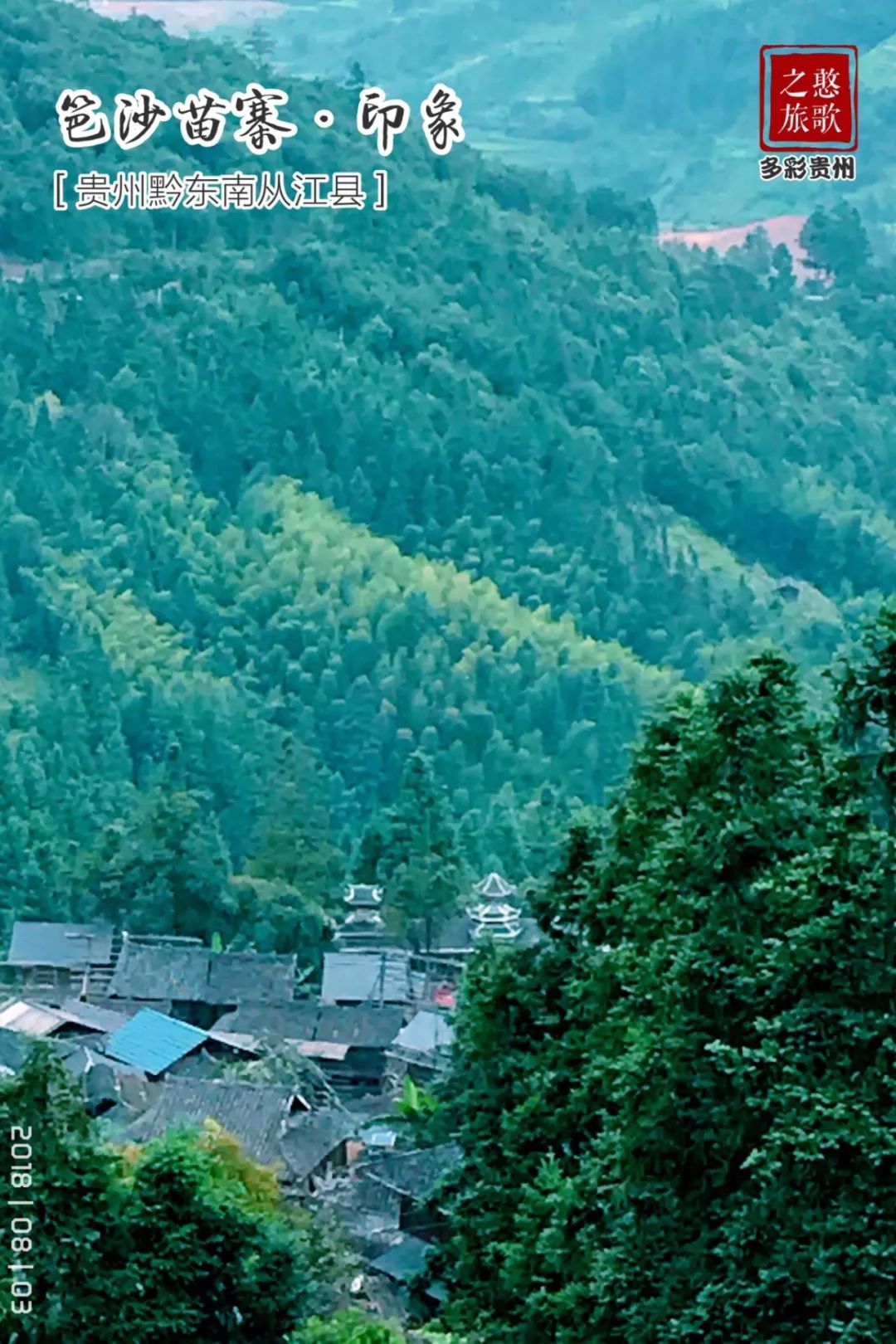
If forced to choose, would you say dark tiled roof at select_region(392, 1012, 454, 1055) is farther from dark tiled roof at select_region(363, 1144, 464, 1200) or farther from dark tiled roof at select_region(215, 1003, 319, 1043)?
dark tiled roof at select_region(363, 1144, 464, 1200)

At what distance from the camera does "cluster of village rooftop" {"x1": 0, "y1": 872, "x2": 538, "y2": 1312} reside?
11.9 meters

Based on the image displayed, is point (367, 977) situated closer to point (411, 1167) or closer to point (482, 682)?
point (411, 1167)

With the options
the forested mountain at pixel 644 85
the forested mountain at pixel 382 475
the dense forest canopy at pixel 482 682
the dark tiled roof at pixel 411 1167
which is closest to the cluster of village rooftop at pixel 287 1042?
the dark tiled roof at pixel 411 1167

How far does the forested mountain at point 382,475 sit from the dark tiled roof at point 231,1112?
11.2 m

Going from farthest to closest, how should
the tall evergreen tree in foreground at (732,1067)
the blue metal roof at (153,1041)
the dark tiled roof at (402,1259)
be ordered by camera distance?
1. the blue metal roof at (153,1041)
2. the dark tiled roof at (402,1259)
3. the tall evergreen tree in foreground at (732,1067)

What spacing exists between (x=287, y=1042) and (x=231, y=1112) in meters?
3.93

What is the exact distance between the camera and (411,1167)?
39.9 ft

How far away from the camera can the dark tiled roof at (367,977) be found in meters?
18.8

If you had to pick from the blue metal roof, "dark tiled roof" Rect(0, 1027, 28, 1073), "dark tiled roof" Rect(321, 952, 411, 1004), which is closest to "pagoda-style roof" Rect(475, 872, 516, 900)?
"dark tiled roof" Rect(321, 952, 411, 1004)

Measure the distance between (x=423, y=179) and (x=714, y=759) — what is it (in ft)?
128

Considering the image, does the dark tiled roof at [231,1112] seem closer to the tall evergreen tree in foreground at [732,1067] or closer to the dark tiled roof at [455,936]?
the tall evergreen tree in foreground at [732,1067]

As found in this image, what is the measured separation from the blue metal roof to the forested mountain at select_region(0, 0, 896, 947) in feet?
26.3

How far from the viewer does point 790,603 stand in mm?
38406

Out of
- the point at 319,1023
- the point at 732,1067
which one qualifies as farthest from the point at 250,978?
the point at 732,1067
